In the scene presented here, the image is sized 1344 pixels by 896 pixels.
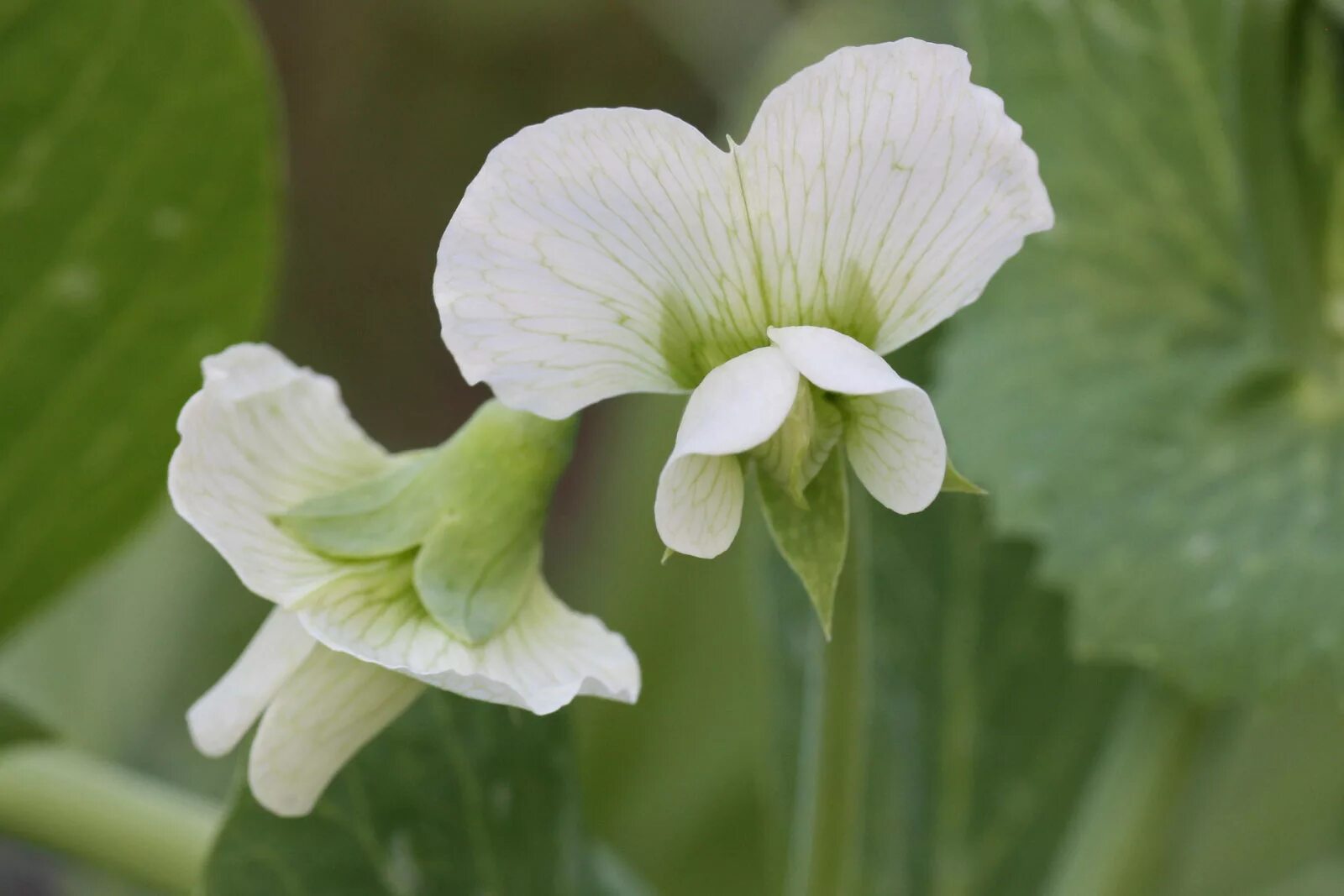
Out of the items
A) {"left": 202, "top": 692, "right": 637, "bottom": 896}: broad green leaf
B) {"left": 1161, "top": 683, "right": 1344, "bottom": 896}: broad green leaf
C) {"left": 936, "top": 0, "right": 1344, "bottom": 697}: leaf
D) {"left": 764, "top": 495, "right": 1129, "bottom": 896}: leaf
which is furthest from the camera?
{"left": 1161, "top": 683, "right": 1344, "bottom": 896}: broad green leaf

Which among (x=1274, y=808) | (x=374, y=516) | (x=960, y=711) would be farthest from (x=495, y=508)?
(x=1274, y=808)

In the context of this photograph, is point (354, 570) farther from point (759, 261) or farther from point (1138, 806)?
point (1138, 806)

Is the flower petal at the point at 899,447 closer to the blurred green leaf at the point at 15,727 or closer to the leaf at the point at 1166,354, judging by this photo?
the leaf at the point at 1166,354

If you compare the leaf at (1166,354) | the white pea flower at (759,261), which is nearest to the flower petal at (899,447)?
the white pea flower at (759,261)

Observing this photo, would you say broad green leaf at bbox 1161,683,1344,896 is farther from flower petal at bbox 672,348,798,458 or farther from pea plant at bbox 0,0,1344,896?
flower petal at bbox 672,348,798,458

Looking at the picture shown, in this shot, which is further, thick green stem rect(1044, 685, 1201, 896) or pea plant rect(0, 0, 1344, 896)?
thick green stem rect(1044, 685, 1201, 896)

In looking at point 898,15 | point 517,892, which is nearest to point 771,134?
point 517,892

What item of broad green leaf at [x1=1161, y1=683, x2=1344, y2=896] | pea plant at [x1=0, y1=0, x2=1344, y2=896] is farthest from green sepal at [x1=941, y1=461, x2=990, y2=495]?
broad green leaf at [x1=1161, y1=683, x2=1344, y2=896]
